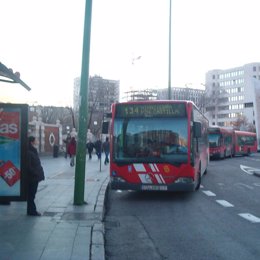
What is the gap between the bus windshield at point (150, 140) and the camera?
43.8 feet

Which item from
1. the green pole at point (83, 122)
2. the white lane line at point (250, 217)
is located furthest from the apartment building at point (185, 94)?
the white lane line at point (250, 217)

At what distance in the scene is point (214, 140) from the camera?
129 ft

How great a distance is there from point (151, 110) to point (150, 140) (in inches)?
36.3

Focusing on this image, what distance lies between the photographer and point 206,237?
833cm

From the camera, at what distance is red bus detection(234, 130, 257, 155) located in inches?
2009

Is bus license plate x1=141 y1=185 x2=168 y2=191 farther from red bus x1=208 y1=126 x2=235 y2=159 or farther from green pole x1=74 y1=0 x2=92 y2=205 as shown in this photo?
red bus x1=208 y1=126 x2=235 y2=159

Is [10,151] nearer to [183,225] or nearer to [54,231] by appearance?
[54,231]

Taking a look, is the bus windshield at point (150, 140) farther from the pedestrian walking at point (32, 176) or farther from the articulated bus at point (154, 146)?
the pedestrian walking at point (32, 176)

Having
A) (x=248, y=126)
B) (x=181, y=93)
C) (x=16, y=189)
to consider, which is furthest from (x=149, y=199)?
(x=248, y=126)

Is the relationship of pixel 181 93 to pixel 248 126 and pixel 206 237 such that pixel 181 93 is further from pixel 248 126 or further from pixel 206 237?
pixel 206 237

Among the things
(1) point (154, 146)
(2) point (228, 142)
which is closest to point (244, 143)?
(2) point (228, 142)

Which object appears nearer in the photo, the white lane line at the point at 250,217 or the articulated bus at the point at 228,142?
the white lane line at the point at 250,217

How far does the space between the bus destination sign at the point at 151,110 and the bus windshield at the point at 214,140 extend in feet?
85.2

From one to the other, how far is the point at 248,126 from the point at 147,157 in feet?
353
